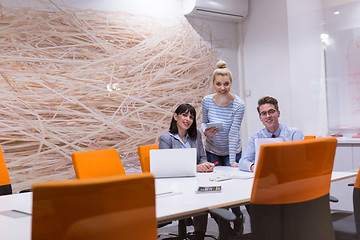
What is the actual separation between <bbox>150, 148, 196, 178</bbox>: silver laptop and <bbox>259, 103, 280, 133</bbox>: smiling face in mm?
686

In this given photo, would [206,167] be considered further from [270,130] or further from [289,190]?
[289,190]

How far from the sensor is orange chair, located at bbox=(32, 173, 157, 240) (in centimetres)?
101

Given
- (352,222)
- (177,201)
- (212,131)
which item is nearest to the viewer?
(177,201)

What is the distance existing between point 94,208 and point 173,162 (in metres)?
1.57

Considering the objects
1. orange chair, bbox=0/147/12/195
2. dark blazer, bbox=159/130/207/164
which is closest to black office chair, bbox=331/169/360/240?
dark blazer, bbox=159/130/207/164

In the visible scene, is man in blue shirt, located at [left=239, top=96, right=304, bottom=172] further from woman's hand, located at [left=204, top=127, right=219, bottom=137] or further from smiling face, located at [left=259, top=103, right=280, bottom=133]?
woman's hand, located at [left=204, top=127, right=219, bottom=137]

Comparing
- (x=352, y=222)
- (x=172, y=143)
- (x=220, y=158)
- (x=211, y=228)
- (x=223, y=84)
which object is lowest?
(x=211, y=228)

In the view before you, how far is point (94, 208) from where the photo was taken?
41.5 inches

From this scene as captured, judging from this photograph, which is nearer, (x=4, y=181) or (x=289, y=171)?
(x=289, y=171)

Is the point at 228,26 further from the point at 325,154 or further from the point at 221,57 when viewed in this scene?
the point at 325,154

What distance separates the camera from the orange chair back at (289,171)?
1.44 m

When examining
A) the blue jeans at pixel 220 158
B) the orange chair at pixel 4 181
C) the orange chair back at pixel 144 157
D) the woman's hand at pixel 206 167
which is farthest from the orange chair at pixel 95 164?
the blue jeans at pixel 220 158

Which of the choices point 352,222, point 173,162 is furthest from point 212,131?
point 352,222

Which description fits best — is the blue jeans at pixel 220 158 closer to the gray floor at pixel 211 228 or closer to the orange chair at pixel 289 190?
the gray floor at pixel 211 228
